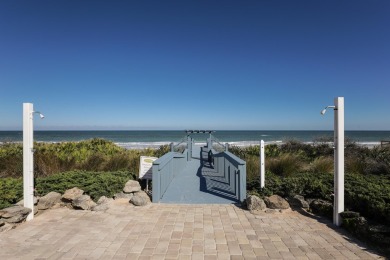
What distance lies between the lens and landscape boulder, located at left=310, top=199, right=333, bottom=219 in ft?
17.1

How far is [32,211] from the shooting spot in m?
5.07

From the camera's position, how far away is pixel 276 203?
18.7 feet

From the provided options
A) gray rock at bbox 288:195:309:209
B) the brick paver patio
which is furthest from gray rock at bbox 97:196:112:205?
gray rock at bbox 288:195:309:209

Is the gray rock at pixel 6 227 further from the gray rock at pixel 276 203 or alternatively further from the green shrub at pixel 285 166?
the green shrub at pixel 285 166

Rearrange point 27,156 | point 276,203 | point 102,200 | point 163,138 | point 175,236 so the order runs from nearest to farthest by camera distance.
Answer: point 175,236, point 27,156, point 276,203, point 102,200, point 163,138

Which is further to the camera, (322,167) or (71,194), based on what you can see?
(322,167)

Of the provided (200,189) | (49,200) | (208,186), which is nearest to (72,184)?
(49,200)

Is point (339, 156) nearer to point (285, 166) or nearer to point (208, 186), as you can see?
point (208, 186)

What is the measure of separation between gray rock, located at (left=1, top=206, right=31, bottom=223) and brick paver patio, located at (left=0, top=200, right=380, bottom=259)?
0.60 feet

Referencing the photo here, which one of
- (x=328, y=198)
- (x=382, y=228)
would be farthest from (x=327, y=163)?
(x=382, y=228)

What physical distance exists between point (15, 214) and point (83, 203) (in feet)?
4.05

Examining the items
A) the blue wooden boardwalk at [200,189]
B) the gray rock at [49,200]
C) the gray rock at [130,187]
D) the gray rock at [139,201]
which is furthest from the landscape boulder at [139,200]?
the gray rock at [49,200]

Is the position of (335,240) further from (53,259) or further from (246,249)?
(53,259)

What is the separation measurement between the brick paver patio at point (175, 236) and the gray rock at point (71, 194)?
370 millimetres
